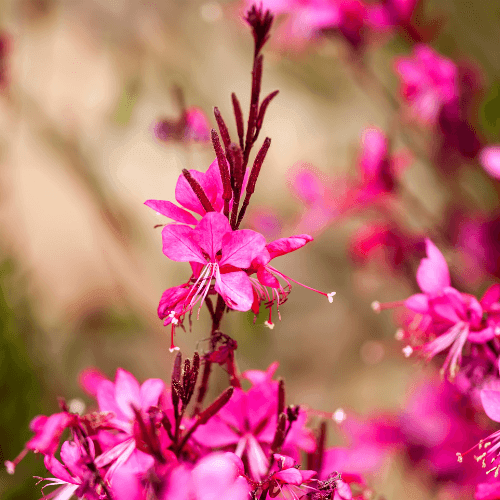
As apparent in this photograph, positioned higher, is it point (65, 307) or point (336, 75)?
point (336, 75)

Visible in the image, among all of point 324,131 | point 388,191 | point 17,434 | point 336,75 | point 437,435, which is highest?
point 336,75

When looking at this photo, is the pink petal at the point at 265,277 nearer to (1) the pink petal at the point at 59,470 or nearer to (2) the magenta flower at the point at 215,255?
(2) the magenta flower at the point at 215,255

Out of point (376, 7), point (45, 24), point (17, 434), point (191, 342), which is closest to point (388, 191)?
point (376, 7)

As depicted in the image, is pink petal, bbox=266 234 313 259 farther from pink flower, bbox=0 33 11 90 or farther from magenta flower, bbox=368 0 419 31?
pink flower, bbox=0 33 11 90

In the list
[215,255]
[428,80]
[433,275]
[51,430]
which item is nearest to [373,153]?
[428,80]

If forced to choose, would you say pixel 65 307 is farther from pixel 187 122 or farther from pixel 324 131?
pixel 324 131
